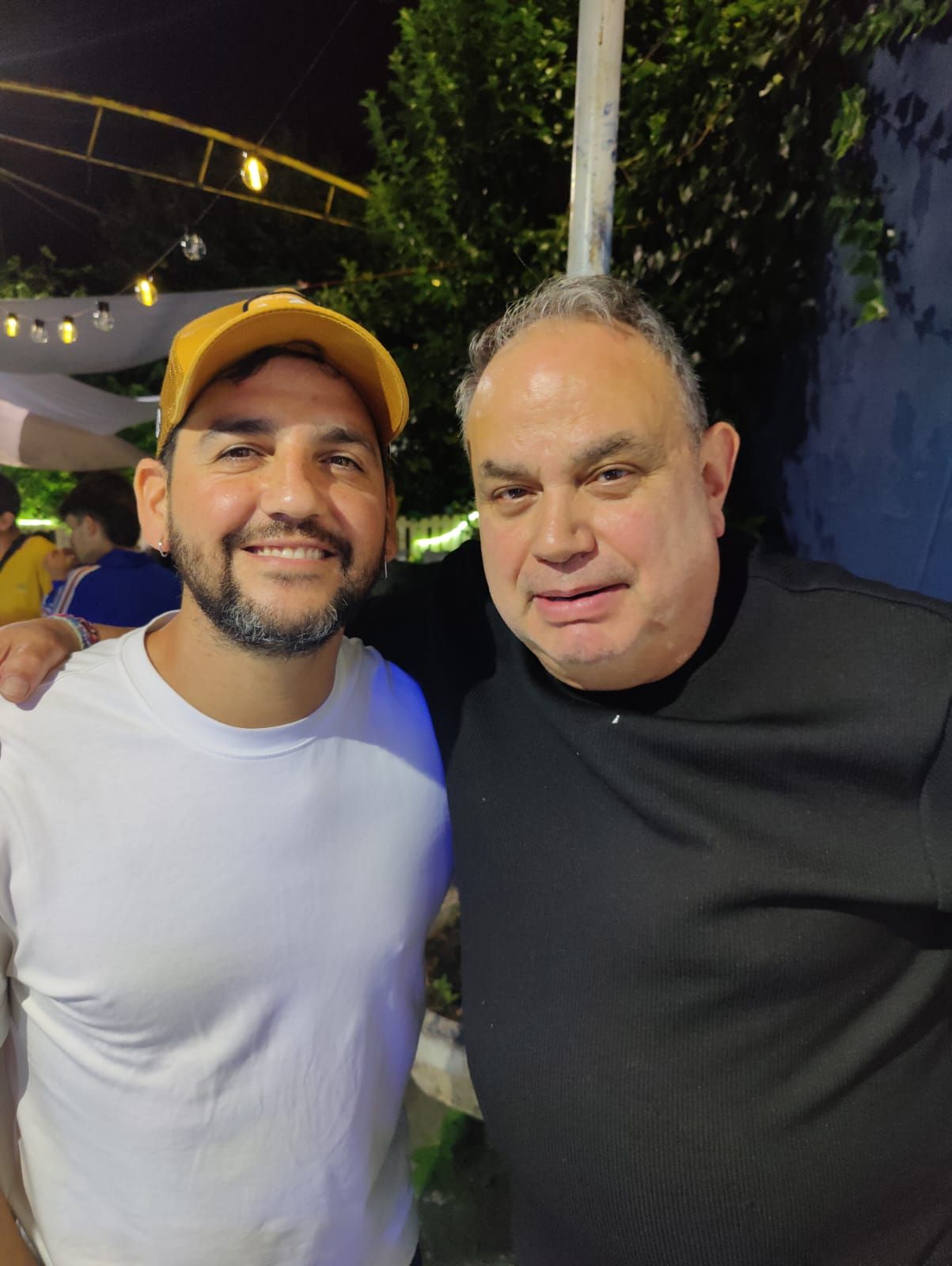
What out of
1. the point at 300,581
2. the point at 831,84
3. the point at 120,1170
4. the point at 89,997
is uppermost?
the point at 831,84

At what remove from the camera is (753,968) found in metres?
1.06

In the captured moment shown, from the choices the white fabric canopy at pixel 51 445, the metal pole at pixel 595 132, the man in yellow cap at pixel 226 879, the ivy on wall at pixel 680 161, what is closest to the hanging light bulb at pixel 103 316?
the white fabric canopy at pixel 51 445

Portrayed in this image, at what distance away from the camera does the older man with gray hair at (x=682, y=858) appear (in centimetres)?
106

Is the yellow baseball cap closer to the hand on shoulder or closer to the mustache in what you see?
the mustache

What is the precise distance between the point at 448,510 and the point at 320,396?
297 cm

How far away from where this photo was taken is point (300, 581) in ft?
3.83

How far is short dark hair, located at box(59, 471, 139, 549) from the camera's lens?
3732mm

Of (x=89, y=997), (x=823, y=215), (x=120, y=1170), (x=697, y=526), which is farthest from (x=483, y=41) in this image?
(x=120, y=1170)

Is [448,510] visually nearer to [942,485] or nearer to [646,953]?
[942,485]

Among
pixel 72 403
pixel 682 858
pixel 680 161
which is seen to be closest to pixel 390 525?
pixel 682 858

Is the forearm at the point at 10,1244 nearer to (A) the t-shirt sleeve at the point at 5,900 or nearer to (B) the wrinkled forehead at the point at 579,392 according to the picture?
(A) the t-shirt sleeve at the point at 5,900

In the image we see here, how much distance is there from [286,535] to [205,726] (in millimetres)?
339

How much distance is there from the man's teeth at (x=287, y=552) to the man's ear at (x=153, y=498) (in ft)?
0.81

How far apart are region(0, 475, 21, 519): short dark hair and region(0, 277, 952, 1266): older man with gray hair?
339cm
